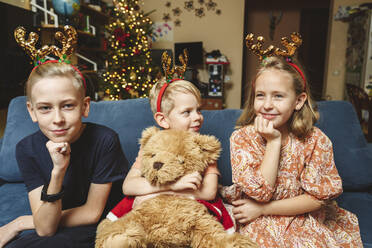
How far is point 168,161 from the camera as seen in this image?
92 centimetres

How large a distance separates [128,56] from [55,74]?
10.5 feet

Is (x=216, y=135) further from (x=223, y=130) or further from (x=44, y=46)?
(x=44, y=46)

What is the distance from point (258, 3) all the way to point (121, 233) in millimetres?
7115

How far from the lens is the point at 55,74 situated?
973 millimetres

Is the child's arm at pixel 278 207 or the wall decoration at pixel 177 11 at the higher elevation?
the wall decoration at pixel 177 11

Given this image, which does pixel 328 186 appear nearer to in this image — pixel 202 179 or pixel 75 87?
pixel 202 179

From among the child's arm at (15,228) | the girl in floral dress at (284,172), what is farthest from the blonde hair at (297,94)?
the child's arm at (15,228)

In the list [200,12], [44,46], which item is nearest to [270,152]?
[44,46]

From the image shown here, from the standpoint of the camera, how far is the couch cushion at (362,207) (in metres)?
1.23

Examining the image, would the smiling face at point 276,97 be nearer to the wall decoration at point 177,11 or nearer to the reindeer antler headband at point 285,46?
the reindeer antler headband at point 285,46

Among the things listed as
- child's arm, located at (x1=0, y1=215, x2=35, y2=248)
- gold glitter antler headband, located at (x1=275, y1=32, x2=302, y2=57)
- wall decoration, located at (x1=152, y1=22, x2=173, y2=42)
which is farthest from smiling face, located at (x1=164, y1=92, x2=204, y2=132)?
wall decoration, located at (x1=152, y1=22, x2=173, y2=42)

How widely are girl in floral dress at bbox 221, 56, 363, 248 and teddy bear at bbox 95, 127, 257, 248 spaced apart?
242mm

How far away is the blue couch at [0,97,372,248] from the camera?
150 centimetres

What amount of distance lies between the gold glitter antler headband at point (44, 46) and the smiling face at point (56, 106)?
0.56ft
